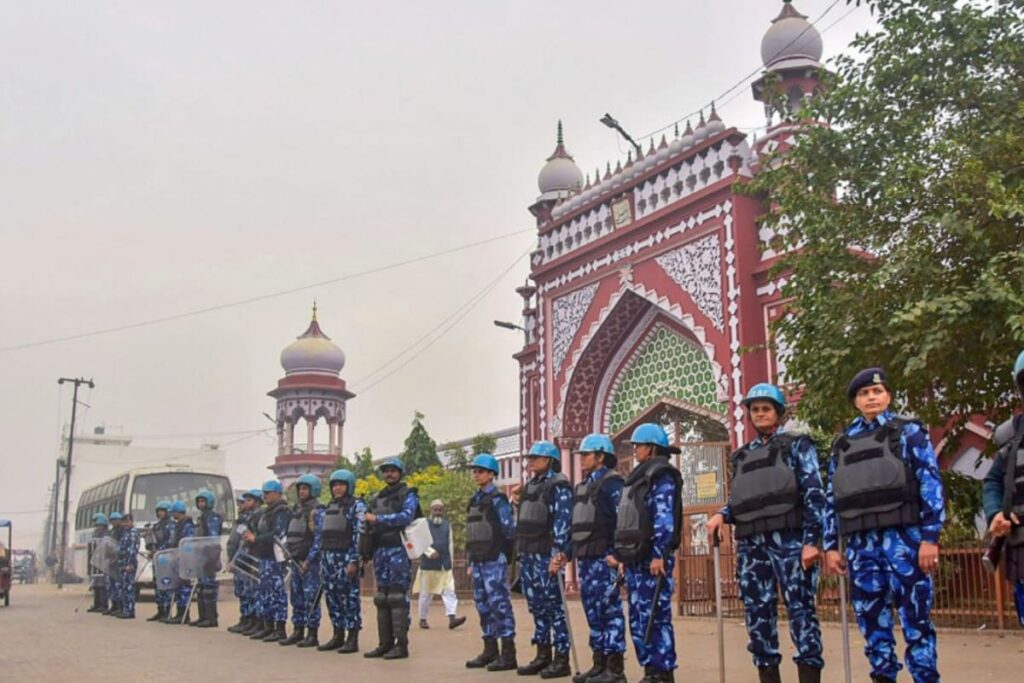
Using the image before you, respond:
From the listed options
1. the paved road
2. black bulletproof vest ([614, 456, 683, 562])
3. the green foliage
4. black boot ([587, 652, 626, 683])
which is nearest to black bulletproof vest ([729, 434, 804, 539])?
black bulletproof vest ([614, 456, 683, 562])

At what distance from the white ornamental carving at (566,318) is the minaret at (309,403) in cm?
2300

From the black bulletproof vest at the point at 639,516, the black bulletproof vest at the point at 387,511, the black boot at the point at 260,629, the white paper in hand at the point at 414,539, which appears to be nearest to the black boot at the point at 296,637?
the black boot at the point at 260,629

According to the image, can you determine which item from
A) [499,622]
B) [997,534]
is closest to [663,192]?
[499,622]

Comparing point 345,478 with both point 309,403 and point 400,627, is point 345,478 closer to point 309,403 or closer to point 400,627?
point 400,627

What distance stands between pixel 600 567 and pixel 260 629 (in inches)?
229

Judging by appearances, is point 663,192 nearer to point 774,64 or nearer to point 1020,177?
point 774,64

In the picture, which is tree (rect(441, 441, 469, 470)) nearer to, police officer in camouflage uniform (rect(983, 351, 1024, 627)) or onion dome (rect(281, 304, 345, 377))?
onion dome (rect(281, 304, 345, 377))

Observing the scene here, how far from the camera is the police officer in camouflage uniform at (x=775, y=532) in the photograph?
5949 millimetres

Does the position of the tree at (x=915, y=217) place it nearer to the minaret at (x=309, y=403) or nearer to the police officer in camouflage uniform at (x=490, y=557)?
the police officer in camouflage uniform at (x=490, y=557)

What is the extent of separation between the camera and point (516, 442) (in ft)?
92.8

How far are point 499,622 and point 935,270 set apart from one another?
15.4 feet

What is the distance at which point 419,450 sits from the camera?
30.7m

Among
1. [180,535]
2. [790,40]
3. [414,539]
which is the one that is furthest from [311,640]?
[790,40]

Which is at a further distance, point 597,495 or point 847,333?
point 847,333
